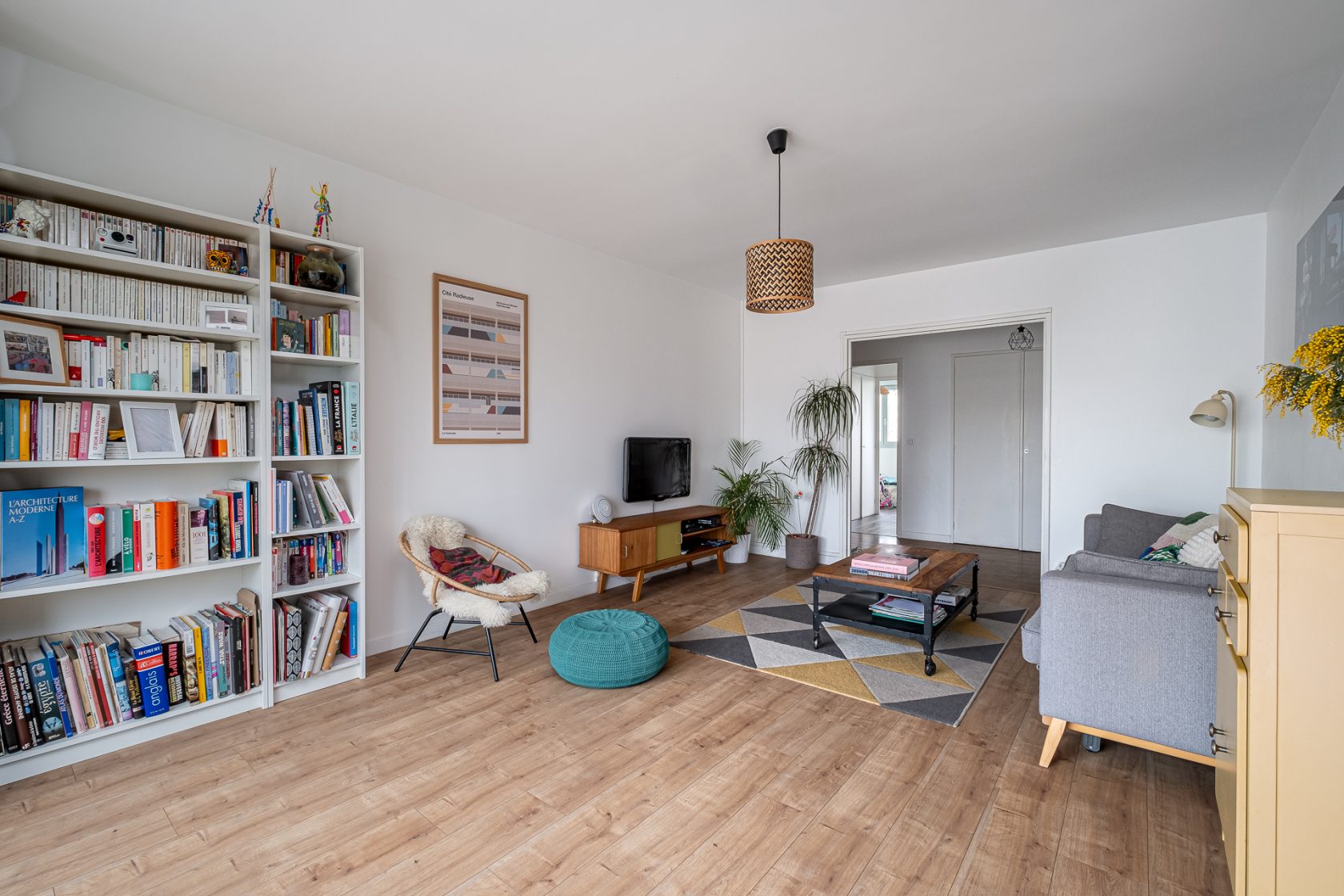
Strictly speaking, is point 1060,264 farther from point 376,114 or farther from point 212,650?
point 212,650

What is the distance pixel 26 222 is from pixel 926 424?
7536 mm

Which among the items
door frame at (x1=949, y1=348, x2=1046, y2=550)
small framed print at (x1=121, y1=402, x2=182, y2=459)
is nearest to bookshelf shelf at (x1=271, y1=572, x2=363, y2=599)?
small framed print at (x1=121, y1=402, x2=182, y2=459)

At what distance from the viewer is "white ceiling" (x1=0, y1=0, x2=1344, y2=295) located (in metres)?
2.12

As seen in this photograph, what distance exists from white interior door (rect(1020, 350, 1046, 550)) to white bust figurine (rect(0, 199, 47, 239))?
25.2ft

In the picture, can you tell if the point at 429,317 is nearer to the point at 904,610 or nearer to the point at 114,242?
the point at 114,242

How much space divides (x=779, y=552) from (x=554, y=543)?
2.62 metres

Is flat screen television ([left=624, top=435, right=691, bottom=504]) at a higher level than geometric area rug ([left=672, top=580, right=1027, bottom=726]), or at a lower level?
higher

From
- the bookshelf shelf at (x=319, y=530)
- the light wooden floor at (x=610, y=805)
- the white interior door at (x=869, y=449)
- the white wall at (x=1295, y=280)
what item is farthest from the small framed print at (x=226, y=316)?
the white interior door at (x=869, y=449)

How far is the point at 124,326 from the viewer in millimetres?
2436

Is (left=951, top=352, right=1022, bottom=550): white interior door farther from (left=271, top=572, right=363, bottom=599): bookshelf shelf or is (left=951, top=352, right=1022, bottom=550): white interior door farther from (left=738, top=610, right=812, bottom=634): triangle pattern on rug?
(left=271, top=572, right=363, bottom=599): bookshelf shelf

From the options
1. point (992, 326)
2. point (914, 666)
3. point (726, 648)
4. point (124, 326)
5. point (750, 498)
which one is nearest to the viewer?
point (124, 326)

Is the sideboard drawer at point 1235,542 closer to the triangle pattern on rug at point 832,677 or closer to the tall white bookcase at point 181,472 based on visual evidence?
the triangle pattern on rug at point 832,677

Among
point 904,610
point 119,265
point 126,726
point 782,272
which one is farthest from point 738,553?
point 119,265

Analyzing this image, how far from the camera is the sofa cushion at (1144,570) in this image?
207cm
